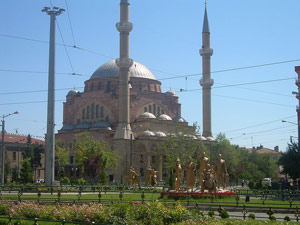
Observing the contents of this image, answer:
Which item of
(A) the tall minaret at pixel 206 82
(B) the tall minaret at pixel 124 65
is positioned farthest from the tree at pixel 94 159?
(A) the tall minaret at pixel 206 82

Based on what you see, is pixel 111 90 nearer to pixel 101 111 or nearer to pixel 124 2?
pixel 101 111

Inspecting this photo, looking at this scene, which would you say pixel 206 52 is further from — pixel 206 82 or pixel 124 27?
pixel 124 27

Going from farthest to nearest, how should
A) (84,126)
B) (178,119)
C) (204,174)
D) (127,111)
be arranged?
(178,119)
(84,126)
(127,111)
(204,174)

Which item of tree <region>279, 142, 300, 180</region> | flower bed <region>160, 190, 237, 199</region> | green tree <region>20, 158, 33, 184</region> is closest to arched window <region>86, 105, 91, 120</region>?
green tree <region>20, 158, 33, 184</region>

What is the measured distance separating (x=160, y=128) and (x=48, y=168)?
106 feet

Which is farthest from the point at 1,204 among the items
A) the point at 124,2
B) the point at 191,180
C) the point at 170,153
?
the point at 124,2

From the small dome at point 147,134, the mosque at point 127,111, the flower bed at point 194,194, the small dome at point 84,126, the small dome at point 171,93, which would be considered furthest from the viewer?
the small dome at point 171,93

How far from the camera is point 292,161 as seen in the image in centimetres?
3472

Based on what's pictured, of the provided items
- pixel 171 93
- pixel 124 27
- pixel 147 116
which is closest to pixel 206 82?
pixel 147 116

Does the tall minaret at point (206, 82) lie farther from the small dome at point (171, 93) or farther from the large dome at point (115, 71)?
the large dome at point (115, 71)

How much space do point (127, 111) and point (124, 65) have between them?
5334mm

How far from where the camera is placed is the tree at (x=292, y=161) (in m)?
34.3

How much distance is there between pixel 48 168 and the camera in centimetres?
2841

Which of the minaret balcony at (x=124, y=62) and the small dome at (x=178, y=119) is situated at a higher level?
the minaret balcony at (x=124, y=62)
